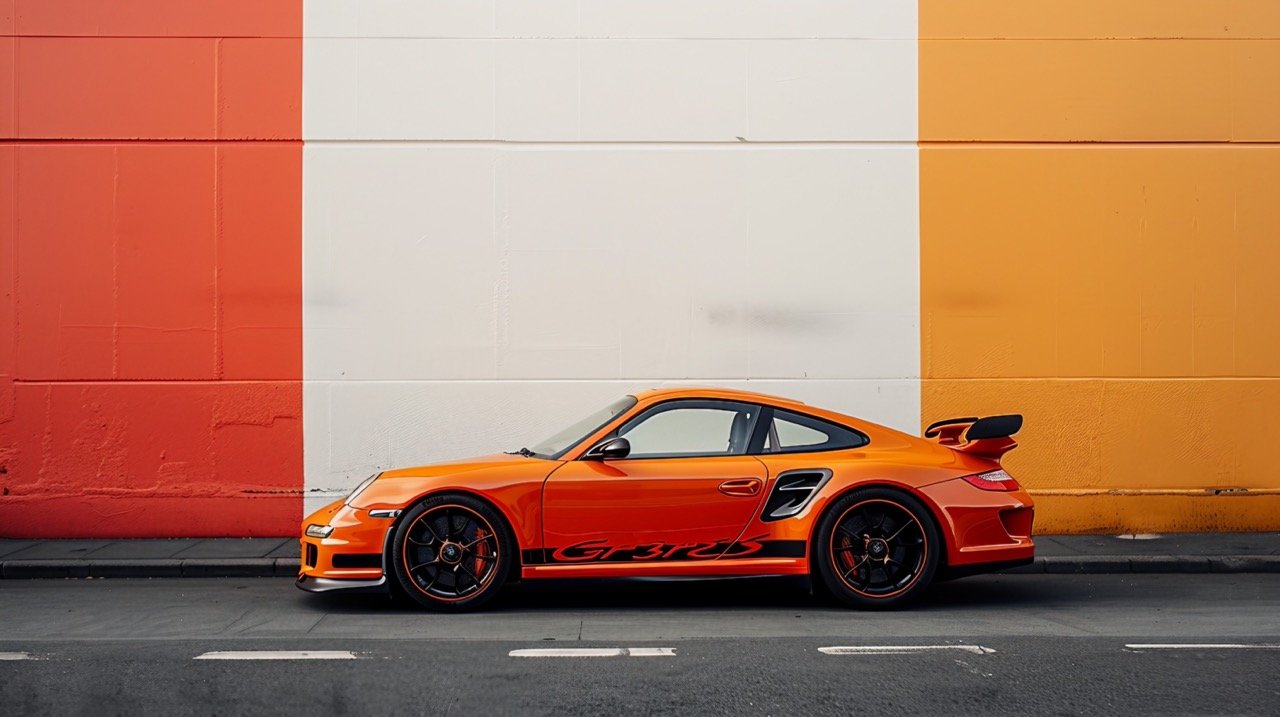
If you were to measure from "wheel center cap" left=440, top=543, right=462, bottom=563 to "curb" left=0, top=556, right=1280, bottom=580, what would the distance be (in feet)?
8.51

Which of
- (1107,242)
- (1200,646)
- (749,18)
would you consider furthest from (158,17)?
(1200,646)

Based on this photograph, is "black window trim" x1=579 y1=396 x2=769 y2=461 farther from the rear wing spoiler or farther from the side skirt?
the rear wing spoiler

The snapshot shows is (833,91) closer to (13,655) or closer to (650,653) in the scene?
(650,653)

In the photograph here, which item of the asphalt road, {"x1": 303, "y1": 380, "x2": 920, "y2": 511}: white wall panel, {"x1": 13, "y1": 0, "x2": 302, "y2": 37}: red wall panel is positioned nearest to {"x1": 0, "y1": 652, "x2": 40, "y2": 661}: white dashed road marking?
the asphalt road

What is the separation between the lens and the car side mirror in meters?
7.12

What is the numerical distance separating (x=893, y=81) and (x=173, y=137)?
6653mm

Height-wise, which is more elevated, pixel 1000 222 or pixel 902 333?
pixel 1000 222

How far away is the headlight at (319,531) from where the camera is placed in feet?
23.4

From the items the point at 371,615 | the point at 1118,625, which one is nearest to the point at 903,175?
the point at 1118,625

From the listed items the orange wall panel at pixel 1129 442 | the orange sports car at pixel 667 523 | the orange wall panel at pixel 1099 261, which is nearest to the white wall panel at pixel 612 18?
the orange wall panel at pixel 1099 261

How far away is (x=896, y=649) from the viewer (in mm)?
6031

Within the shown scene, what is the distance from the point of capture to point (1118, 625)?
690cm

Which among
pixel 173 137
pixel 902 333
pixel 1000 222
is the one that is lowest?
pixel 902 333

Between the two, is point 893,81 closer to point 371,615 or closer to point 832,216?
point 832,216
